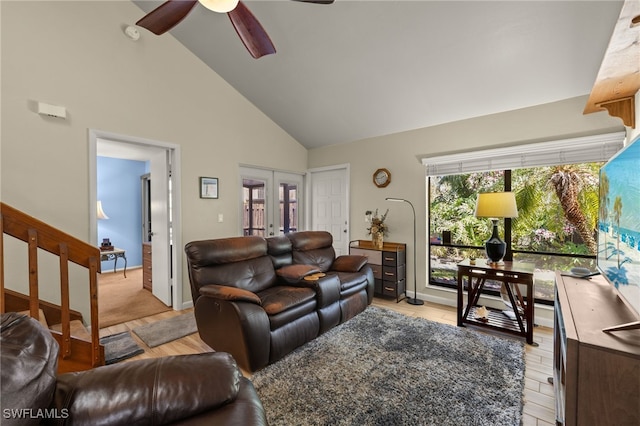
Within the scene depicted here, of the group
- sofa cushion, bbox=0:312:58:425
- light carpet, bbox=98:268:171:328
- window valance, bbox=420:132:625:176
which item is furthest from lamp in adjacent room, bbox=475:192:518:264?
light carpet, bbox=98:268:171:328

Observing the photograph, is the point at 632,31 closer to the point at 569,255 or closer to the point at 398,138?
the point at 569,255

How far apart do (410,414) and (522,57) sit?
10.1 ft

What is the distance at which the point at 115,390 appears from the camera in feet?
3.11

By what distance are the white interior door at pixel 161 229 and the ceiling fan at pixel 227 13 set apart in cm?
176

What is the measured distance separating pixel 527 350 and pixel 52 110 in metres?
4.89

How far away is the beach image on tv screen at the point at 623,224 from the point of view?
111cm

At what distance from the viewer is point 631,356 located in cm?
97

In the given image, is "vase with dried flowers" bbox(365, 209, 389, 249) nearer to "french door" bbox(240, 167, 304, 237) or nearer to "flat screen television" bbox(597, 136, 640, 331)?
"french door" bbox(240, 167, 304, 237)

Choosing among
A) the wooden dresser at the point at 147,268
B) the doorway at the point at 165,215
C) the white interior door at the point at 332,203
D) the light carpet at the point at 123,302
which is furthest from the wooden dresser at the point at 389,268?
the wooden dresser at the point at 147,268

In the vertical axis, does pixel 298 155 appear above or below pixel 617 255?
above

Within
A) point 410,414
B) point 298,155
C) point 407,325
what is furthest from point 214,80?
point 410,414

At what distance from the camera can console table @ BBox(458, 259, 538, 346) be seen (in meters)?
2.60

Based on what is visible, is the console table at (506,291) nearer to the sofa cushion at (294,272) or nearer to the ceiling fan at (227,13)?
the sofa cushion at (294,272)

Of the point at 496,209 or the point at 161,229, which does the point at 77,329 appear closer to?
the point at 161,229
